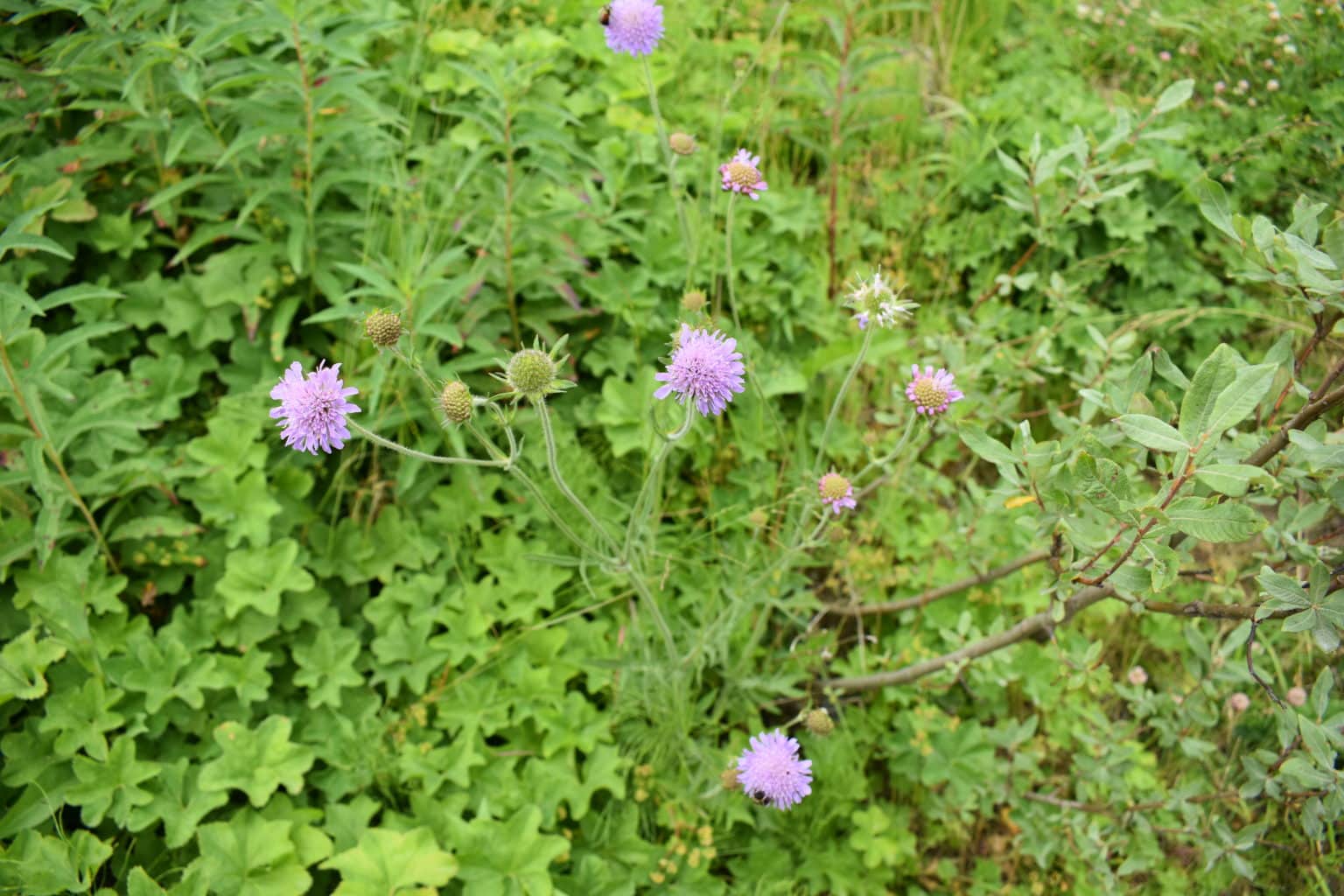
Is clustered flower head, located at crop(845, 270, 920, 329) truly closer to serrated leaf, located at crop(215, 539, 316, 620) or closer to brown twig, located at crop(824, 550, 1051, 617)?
brown twig, located at crop(824, 550, 1051, 617)

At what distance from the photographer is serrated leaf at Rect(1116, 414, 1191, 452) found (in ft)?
4.54

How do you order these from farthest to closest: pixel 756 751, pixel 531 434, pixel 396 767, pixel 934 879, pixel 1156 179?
pixel 1156 179 < pixel 531 434 < pixel 934 879 < pixel 396 767 < pixel 756 751

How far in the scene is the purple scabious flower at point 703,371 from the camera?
1550mm

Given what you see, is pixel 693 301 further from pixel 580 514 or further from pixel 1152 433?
pixel 1152 433

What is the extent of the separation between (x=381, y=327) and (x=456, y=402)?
0.61 ft

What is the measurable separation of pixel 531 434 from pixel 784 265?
1.01 metres

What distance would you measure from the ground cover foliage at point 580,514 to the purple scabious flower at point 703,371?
13.4 inches

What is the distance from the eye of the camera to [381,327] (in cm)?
152

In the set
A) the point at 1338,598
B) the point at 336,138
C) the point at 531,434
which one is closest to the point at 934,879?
the point at 1338,598

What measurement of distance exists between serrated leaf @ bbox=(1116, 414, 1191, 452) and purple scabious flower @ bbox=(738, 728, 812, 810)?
845mm

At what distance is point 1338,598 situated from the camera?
4.76ft

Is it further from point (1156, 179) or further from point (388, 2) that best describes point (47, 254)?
point (1156, 179)

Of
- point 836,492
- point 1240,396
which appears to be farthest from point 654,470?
point 1240,396

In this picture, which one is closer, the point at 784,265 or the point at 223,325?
the point at 223,325
